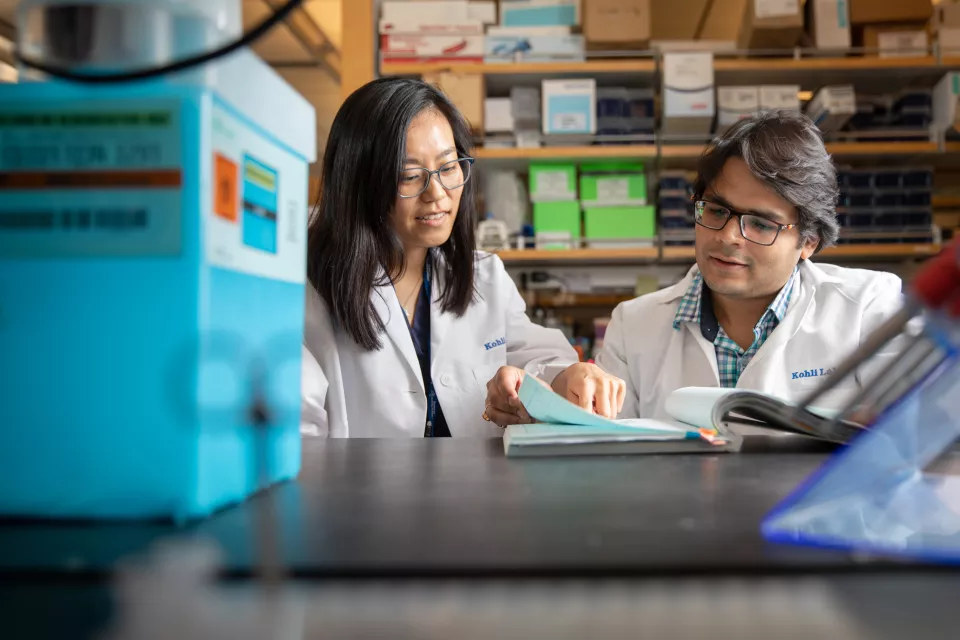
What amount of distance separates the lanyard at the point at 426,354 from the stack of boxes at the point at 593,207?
149cm

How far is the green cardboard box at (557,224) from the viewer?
299 centimetres

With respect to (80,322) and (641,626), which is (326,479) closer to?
(80,322)

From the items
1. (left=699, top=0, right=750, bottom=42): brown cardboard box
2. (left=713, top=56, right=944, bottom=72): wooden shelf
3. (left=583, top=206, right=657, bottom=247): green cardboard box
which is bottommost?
(left=583, top=206, right=657, bottom=247): green cardboard box

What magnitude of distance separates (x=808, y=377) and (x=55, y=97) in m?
1.36

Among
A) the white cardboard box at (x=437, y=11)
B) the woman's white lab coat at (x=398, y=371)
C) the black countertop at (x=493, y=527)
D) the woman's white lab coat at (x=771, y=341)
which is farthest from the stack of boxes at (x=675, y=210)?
the black countertop at (x=493, y=527)

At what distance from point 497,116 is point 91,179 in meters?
2.75

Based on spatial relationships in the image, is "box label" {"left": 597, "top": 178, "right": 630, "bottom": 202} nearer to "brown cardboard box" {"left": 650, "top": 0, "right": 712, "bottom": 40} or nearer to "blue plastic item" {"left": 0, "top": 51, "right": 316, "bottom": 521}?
"brown cardboard box" {"left": 650, "top": 0, "right": 712, "bottom": 40}

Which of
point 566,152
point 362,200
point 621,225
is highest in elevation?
point 566,152

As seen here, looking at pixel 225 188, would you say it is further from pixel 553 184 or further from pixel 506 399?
pixel 553 184

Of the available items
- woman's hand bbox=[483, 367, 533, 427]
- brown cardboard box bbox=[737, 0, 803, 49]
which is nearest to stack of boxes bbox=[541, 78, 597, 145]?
brown cardboard box bbox=[737, 0, 803, 49]

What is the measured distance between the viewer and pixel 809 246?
61.0 inches

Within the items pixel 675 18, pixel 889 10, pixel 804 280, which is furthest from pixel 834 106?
pixel 675 18

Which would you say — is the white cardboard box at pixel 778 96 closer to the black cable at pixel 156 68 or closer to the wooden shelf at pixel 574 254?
the wooden shelf at pixel 574 254

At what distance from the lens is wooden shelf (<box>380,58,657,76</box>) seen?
2990 millimetres
